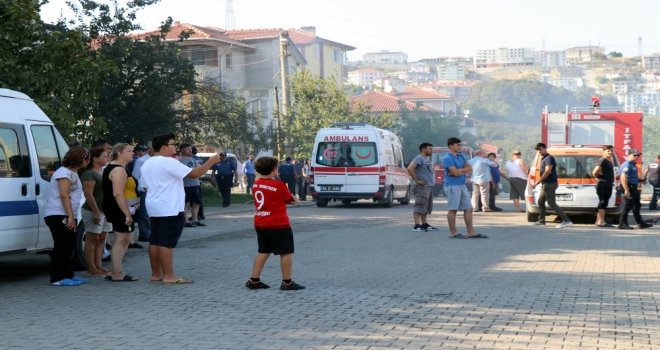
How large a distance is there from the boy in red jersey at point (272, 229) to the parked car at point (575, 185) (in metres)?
12.4

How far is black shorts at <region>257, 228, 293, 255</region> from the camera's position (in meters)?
11.4

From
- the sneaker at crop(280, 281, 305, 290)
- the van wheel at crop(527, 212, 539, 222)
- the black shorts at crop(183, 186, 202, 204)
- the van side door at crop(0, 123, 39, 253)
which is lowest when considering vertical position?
the van wheel at crop(527, 212, 539, 222)

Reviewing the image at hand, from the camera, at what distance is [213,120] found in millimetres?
37344

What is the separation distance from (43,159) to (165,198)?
1.96 m

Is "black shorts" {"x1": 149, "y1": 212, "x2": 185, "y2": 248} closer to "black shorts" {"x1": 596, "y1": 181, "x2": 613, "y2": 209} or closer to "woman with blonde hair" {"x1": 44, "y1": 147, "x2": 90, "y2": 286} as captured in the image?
"woman with blonde hair" {"x1": 44, "y1": 147, "x2": 90, "y2": 286}

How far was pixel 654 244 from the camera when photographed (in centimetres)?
1820

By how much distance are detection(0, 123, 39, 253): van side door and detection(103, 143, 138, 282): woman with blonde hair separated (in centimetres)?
85

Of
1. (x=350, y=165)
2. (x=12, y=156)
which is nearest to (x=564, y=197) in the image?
(x=350, y=165)

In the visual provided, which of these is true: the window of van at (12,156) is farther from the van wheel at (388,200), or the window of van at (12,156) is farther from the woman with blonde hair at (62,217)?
the van wheel at (388,200)

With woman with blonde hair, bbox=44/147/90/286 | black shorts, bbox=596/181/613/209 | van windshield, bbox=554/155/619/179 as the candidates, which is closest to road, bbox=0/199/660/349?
woman with blonde hair, bbox=44/147/90/286

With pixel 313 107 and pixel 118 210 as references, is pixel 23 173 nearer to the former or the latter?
pixel 118 210

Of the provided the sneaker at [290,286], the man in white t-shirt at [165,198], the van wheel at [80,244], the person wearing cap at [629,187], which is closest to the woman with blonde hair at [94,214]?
the van wheel at [80,244]

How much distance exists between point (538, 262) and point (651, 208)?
57.5 ft

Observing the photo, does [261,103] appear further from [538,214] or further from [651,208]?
[538,214]
